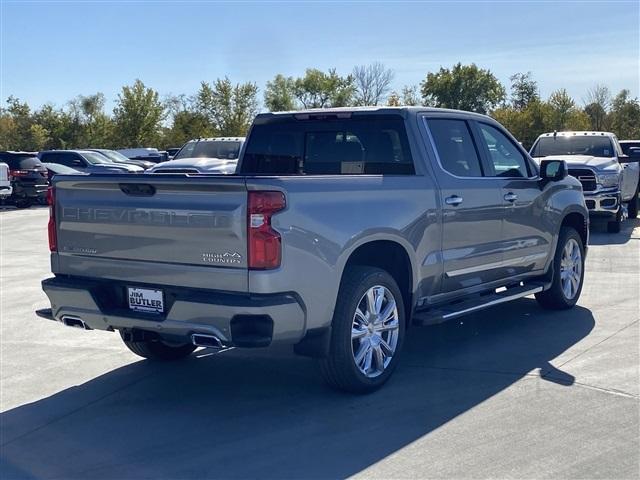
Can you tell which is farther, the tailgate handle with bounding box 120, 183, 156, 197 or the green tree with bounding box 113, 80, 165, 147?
the green tree with bounding box 113, 80, 165, 147

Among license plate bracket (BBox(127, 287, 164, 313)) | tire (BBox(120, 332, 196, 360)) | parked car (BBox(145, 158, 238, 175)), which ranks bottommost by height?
tire (BBox(120, 332, 196, 360))

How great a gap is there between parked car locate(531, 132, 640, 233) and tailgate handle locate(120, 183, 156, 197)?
12.0m

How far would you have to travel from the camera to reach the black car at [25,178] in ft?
88.2

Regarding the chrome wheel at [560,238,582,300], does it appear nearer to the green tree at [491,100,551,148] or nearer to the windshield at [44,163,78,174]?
the windshield at [44,163,78,174]

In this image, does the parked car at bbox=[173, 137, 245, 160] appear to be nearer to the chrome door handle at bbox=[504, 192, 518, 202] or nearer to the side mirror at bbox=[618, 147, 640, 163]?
the side mirror at bbox=[618, 147, 640, 163]

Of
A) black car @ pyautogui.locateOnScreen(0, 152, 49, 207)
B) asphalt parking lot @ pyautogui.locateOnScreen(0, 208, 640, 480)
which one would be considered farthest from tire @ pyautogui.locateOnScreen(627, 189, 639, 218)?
black car @ pyautogui.locateOnScreen(0, 152, 49, 207)

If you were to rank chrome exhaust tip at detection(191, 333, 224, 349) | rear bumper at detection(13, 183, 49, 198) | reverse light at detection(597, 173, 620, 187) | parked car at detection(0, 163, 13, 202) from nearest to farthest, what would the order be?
chrome exhaust tip at detection(191, 333, 224, 349), reverse light at detection(597, 173, 620, 187), parked car at detection(0, 163, 13, 202), rear bumper at detection(13, 183, 49, 198)

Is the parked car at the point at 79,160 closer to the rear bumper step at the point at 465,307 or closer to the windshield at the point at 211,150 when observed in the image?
the windshield at the point at 211,150

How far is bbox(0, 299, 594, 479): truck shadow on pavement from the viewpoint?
486 centimetres

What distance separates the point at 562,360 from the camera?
6.82 m

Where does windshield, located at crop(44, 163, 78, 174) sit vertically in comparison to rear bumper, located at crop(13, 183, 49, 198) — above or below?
above

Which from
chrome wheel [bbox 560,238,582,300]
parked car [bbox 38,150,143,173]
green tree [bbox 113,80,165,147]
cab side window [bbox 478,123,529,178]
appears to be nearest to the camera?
cab side window [bbox 478,123,529,178]

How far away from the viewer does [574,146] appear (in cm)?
1767

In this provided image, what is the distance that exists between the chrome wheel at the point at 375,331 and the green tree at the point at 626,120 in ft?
144
